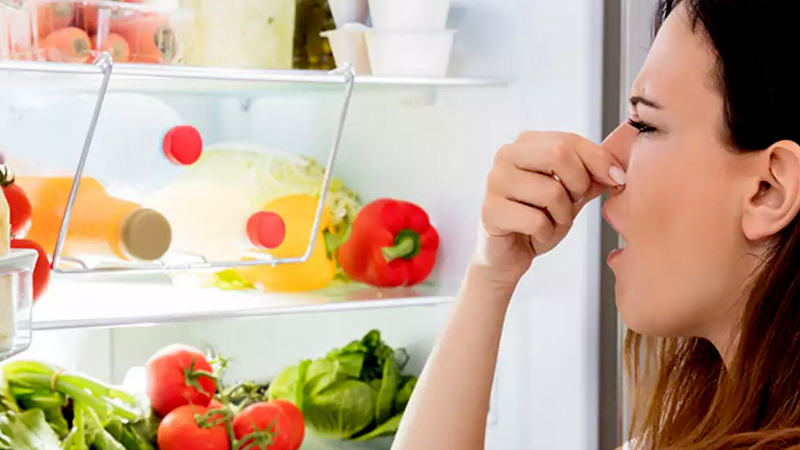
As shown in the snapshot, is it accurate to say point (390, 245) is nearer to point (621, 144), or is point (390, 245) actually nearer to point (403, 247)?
point (403, 247)

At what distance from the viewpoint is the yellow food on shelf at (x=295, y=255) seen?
173 centimetres

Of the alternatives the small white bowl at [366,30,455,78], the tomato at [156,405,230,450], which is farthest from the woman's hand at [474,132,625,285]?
the tomato at [156,405,230,450]

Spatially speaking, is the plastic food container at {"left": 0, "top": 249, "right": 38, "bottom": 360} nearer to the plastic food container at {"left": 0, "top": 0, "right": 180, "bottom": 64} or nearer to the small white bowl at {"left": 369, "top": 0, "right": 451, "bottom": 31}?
the plastic food container at {"left": 0, "top": 0, "right": 180, "bottom": 64}

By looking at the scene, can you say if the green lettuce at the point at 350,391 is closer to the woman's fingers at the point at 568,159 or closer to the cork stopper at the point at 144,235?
the cork stopper at the point at 144,235

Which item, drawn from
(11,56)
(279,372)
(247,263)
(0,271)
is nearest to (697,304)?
(0,271)

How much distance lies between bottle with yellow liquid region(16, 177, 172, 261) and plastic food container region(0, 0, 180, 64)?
8.0 inches

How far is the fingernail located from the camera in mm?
1064

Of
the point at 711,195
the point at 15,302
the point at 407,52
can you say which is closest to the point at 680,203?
the point at 711,195

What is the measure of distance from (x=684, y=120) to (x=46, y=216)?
0.91 meters

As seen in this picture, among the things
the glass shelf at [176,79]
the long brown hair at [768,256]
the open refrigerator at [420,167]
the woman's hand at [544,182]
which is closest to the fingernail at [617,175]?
the woman's hand at [544,182]

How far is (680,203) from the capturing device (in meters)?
0.99

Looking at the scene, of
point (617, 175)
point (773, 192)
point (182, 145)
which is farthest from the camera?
point (182, 145)

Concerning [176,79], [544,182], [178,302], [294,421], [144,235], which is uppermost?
[176,79]

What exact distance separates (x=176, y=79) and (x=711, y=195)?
0.80m
